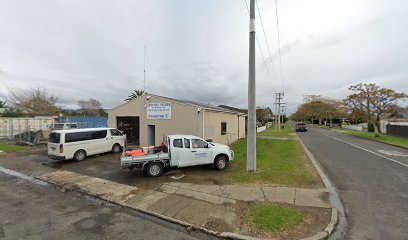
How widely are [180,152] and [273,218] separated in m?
5.13

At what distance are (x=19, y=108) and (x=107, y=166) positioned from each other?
50.5 metres

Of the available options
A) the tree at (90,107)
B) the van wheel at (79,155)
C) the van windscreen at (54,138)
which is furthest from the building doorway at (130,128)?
the tree at (90,107)

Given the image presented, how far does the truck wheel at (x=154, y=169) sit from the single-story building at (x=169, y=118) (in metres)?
4.63

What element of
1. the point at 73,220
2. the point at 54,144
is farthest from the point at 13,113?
the point at 73,220

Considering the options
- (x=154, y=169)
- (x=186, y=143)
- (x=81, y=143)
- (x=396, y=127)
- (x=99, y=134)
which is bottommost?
(x=154, y=169)

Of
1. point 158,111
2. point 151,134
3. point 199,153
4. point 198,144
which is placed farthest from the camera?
point 151,134

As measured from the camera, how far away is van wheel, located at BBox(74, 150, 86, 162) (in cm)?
1273

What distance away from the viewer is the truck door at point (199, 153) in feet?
31.5

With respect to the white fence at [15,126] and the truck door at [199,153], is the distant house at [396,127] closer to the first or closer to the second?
the truck door at [199,153]

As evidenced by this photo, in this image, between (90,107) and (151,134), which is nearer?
(151,134)

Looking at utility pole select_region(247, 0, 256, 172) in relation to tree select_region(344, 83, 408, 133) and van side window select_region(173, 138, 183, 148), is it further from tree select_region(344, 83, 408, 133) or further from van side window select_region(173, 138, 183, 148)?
tree select_region(344, 83, 408, 133)

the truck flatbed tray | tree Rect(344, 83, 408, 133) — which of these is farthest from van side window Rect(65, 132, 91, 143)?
tree Rect(344, 83, 408, 133)

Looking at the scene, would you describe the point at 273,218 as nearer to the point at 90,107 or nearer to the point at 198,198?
the point at 198,198

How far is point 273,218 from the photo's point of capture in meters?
5.11
